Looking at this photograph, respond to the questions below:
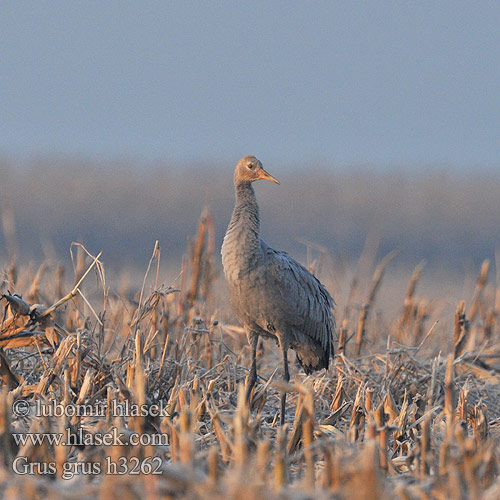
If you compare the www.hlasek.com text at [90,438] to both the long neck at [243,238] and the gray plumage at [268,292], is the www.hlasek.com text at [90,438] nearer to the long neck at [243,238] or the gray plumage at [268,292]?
the gray plumage at [268,292]

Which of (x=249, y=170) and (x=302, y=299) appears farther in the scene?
(x=249, y=170)

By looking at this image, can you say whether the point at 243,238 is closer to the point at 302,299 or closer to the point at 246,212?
the point at 246,212

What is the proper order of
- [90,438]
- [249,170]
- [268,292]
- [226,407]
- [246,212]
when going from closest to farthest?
[90,438] → [226,407] → [268,292] → [246,212] → [249,170]

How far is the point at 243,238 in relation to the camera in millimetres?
5324

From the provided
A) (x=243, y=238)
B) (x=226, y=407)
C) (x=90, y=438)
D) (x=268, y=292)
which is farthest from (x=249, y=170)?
(x=90, y=438)

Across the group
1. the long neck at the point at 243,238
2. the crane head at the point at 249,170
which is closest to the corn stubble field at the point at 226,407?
the long neck at the point at 243,238

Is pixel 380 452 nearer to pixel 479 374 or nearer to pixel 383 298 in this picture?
pixel 479 374

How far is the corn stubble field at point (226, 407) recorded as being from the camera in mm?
2771

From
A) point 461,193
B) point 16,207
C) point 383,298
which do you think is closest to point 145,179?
point 16,207

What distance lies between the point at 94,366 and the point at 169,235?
51.1ft

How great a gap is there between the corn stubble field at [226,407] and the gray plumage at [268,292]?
249mm

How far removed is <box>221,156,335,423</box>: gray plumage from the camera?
5305 mm

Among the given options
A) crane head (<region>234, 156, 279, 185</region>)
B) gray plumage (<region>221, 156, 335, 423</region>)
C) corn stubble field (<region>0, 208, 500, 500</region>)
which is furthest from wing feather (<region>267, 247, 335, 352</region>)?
crane head (<region>234, 156, 279, 185</region>)

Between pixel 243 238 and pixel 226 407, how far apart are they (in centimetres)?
124
